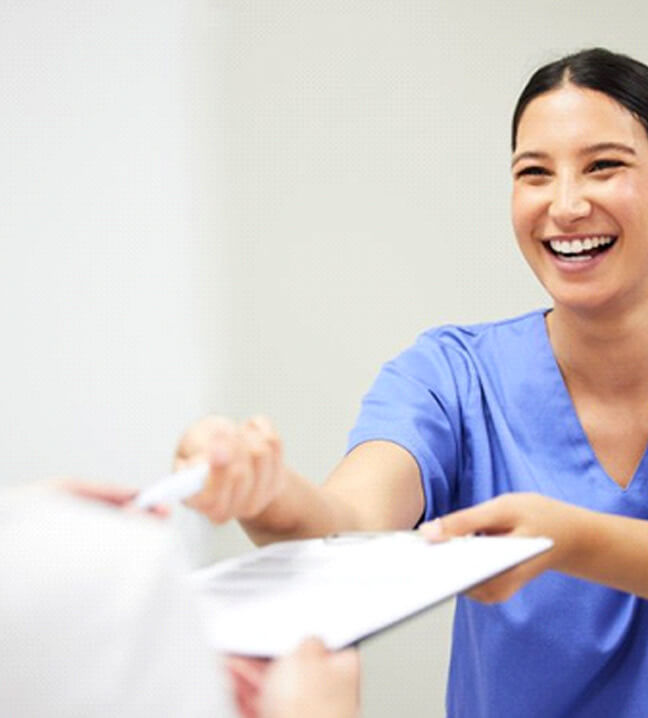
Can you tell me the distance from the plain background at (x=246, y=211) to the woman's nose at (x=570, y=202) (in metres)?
0.73

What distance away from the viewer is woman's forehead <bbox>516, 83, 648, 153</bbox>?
113cm

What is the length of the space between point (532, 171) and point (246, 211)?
78 cm

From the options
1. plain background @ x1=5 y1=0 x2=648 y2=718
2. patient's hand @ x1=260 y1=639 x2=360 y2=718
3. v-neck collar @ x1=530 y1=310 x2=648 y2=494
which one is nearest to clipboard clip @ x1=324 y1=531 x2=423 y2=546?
patient's hand @ x1=260 y1=639 x2=360 y2=718

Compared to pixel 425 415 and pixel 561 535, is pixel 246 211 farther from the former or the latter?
pixel 561 535

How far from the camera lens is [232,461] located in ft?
2.57

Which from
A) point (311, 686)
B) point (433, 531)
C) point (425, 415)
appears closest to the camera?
point (311, 686)

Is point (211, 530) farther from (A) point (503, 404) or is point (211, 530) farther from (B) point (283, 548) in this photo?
(B) point (283, 548)

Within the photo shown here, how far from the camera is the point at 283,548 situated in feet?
2.77

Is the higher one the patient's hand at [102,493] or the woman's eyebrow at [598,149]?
the woman's eyebrow at [598,149]

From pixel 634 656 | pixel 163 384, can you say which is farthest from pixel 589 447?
pixel 163 384

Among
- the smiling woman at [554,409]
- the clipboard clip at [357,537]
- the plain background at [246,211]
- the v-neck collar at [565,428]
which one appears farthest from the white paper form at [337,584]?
the plain background at [246,211]

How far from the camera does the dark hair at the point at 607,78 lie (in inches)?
45.3

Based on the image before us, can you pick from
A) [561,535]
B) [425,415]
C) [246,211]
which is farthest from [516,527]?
[246,211]

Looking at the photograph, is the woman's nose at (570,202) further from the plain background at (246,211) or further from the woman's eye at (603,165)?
the plain background at (246,211)
